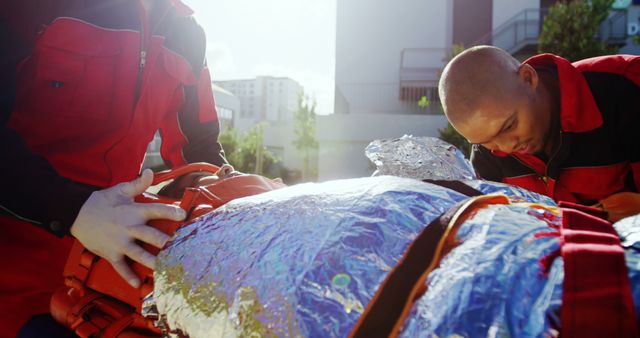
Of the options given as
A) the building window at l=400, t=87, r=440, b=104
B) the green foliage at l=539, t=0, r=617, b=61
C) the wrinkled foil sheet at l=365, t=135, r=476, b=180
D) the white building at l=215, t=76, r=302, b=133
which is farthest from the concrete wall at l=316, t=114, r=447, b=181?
the white building at l=215, t=76, r=302, b=133

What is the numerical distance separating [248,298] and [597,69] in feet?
6.83

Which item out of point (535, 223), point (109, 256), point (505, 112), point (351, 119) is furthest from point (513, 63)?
point (351, 119)

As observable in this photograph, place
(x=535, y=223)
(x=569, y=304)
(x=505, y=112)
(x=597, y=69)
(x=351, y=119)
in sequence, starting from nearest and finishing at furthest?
(x=569, y=304)
(x=535, y=223)
(x=505, y=112)
(x=597, y=69)
(x=351, y=119)

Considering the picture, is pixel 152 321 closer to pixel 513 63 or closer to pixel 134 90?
pixel 134 90

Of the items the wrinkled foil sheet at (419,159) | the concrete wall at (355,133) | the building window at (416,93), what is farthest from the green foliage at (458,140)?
the wrinkled foil sheet at (419,159)

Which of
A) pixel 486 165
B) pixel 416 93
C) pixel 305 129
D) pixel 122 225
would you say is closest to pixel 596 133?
pixel 486 165

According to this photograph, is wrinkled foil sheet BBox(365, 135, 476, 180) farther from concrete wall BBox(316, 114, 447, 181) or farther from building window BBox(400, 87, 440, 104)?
building window BBox(400, 87, 440, 104)

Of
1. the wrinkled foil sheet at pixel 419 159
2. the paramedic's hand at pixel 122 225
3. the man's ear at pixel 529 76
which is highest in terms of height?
the man's ear at pixel 529 76

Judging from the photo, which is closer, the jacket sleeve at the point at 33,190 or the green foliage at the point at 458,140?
the jacket sleeve at the point at 33,190

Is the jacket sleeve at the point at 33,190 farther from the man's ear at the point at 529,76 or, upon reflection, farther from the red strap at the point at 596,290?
the man's ear at the point at 529,76

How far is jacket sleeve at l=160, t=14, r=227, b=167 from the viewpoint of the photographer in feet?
5.72

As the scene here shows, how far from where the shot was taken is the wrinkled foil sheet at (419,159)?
1162 mm

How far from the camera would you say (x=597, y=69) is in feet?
6.59

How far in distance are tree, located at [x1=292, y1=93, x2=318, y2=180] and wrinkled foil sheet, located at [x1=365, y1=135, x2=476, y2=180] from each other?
1754 centimetres
